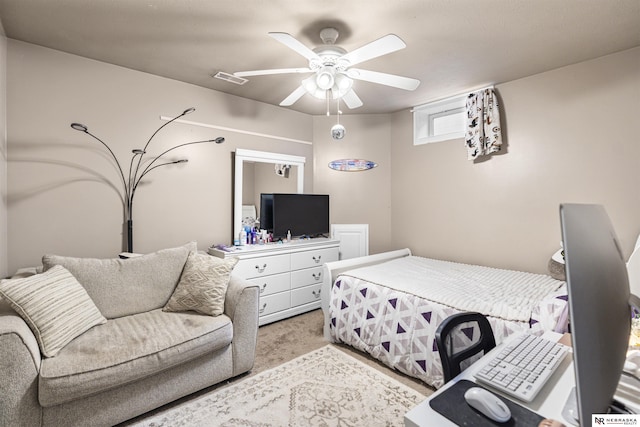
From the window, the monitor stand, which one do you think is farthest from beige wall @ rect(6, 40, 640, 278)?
the monitor stand

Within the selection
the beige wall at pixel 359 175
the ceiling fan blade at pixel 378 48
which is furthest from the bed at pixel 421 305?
the ceiling fan blade at pixel 378 48

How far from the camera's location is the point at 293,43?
1715 mm

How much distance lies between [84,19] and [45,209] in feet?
4.85

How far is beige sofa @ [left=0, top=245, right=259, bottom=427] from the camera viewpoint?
1439 mm

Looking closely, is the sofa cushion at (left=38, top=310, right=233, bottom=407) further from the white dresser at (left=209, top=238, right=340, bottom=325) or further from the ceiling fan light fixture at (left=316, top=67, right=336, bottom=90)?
the ceiling fan light fixture at (left=316, top=67, right=336, bottom=90)

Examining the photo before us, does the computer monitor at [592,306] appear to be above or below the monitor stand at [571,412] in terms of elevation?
above

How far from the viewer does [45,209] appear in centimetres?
239

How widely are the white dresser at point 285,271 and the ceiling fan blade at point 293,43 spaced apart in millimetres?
1902

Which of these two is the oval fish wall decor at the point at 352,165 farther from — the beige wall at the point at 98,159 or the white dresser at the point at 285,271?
the beige wall at the point at 98,159

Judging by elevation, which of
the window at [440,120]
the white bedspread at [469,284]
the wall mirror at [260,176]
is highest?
the window at [440,120]

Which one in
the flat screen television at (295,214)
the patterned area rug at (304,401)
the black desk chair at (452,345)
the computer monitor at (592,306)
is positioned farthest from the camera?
the flat screen television at (295,214)

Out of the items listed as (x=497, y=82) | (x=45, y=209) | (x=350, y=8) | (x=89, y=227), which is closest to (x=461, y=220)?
(x=497, y=82)

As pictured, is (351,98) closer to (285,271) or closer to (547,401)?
(285,271)

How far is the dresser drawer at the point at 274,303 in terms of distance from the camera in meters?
3.12
